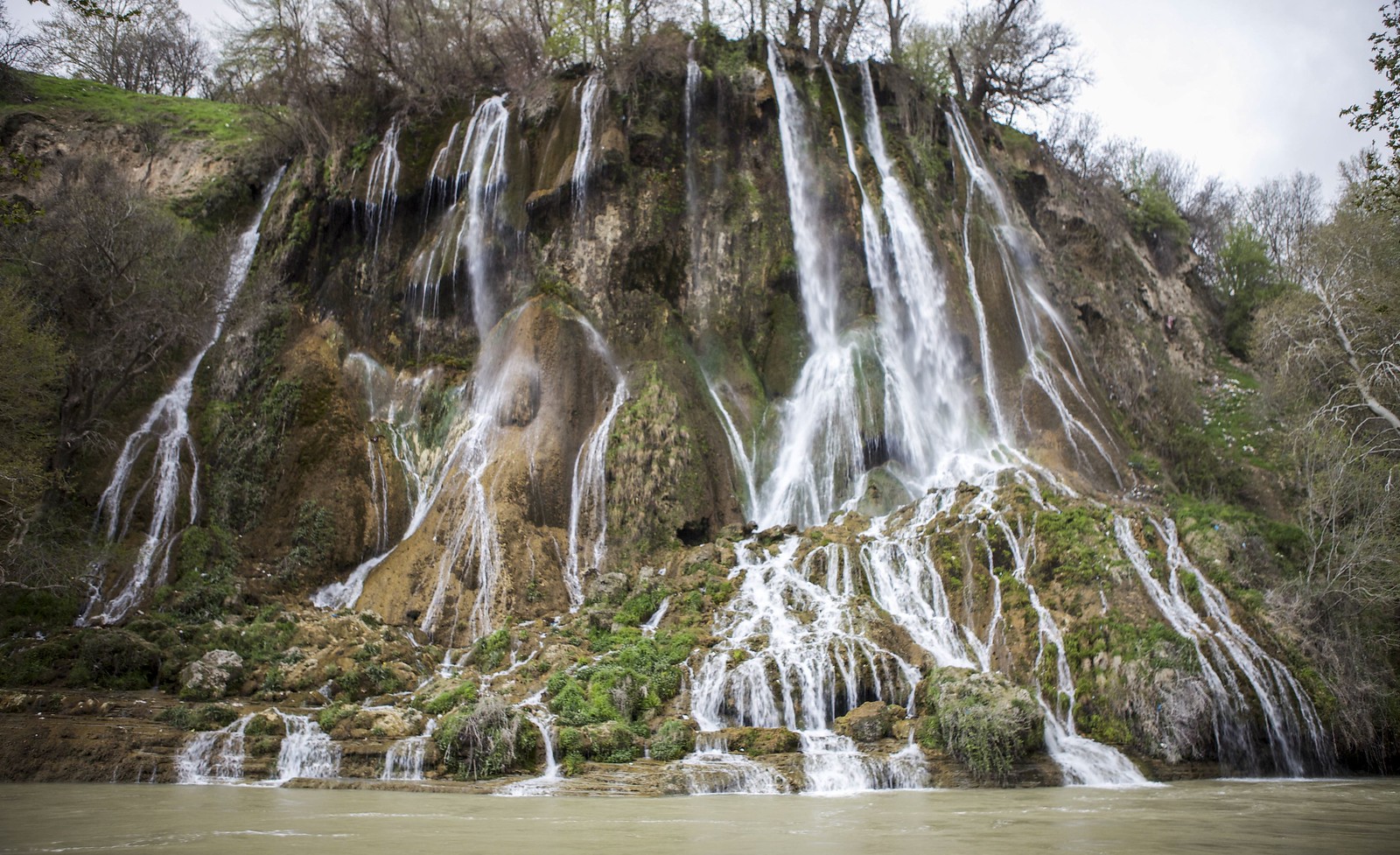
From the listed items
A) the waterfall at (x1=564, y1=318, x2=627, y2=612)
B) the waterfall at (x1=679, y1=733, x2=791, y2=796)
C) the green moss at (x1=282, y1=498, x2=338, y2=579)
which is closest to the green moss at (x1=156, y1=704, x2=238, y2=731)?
the waterfall at (x1=679, y1=733, x2=791, y2=796)

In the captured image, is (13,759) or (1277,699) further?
(1277,699)

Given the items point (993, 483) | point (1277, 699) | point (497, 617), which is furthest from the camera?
point (993, 483)

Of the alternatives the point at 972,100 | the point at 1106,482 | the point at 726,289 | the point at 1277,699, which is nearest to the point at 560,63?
the point at 726,289

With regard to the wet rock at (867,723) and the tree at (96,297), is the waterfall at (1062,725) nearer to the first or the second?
the wet rock at (867,723)

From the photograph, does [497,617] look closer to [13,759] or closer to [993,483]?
[13,759]

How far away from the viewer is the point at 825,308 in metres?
28.4

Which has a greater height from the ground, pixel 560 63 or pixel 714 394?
pixel 560 63

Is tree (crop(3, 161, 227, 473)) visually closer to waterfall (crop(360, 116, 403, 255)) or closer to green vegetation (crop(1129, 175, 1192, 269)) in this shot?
waterfall (crop(360, 116, 403, 255))

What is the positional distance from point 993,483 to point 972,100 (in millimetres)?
23001

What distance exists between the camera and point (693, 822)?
8812mm

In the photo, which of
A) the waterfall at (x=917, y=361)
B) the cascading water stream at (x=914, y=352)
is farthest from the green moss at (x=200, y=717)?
the waterfall at (x=917, y=361)

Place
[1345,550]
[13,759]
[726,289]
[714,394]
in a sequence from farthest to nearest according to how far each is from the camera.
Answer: [726,289] → [714,394] → [1345,550] → [13,759]

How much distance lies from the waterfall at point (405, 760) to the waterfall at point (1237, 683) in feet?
40.6

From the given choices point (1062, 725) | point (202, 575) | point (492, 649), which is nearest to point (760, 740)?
point (1062, 725)
